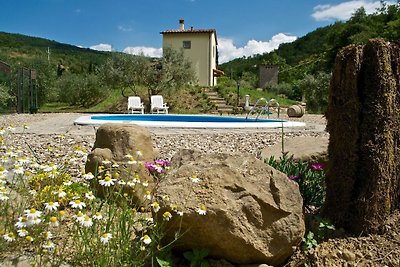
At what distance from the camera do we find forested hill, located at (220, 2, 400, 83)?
3052cm

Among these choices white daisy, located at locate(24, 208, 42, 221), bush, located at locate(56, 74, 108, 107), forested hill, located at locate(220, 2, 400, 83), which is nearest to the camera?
white daisy, located at locate(24, 208, 42, 221)

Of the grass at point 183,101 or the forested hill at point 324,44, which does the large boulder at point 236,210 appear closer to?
the grass at point 183,101

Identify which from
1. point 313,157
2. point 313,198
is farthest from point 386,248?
point 313,157

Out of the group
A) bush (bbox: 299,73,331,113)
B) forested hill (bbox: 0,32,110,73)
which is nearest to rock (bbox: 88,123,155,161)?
bush (bbox: 299,73,331,113)

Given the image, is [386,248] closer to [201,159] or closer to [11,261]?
[201,159]

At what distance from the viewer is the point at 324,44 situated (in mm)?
40625

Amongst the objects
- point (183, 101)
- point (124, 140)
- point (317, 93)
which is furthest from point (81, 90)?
point (124, 140)

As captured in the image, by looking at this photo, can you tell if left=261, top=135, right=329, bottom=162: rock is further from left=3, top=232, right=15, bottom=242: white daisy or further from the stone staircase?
the stone staircase

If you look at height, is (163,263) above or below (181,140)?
below

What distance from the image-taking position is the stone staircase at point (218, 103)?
19.7 metres

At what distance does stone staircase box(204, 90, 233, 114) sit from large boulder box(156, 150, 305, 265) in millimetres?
16513

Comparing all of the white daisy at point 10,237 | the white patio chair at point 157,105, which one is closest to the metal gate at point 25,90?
the white patio chair at point 157,105

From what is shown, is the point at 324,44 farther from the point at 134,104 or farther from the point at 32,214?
the point at 32,214

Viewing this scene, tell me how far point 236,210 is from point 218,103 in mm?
18963
